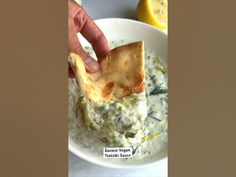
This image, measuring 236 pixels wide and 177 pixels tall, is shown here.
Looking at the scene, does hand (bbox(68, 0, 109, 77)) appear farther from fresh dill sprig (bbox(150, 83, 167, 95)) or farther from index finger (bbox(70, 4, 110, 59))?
fresh dill sprig (bbox(150, 83, 167, 95))

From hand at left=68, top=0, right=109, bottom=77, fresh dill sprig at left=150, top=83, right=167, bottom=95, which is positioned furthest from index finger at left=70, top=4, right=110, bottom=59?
fresh dill sprig at left=150, top=83, right=167, bottom=95

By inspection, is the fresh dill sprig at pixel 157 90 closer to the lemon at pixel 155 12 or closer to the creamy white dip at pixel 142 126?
the creamy white dip at pixel 142 126

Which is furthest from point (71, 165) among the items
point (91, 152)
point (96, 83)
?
point (96, 83)

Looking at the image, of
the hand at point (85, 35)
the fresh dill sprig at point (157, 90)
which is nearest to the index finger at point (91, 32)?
the hand at point (85, 35)

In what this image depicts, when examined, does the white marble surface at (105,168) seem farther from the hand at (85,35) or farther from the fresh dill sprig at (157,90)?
the fresh dill sprig at (157,90)

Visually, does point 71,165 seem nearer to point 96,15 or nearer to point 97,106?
point 97,106

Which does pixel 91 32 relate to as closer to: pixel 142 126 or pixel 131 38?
pixel 131 38

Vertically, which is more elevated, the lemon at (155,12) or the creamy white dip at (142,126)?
the lemon at (155,12)
